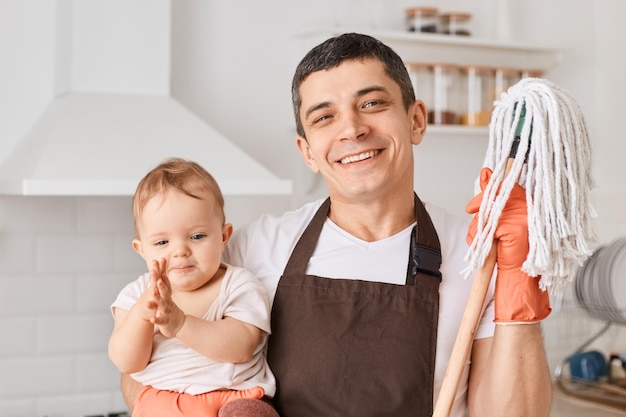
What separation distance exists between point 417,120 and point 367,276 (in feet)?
1.12

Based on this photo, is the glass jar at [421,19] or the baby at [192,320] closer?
the baby at [192,320]

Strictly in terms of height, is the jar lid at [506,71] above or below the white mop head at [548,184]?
above

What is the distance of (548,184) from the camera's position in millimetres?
1453

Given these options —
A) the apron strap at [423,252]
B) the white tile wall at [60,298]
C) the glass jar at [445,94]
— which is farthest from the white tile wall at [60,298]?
the apron strap at [423,252]

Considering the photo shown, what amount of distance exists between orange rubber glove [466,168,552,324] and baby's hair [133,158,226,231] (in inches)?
21.1

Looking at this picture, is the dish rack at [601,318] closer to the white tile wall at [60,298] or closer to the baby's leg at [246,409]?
the white tile wall at [60,298]

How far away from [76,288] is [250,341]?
1179 mm

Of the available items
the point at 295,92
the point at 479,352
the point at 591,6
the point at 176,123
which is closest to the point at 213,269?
the point at 295,92

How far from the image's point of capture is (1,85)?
104 inches

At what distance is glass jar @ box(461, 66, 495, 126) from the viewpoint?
318cm

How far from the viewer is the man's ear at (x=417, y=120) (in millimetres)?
1867

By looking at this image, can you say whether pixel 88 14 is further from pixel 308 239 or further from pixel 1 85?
pixel 308 239

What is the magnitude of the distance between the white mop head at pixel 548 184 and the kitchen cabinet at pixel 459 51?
151 cm

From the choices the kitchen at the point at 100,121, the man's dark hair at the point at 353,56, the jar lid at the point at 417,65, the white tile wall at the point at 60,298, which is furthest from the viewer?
the jar lid at the point at 417,65
